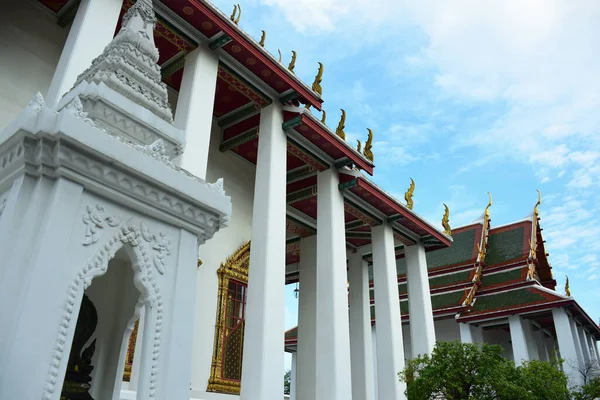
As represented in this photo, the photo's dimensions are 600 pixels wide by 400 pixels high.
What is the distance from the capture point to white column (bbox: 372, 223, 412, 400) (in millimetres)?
8883

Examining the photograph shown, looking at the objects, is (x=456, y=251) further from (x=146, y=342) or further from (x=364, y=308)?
(x=146, y=342)

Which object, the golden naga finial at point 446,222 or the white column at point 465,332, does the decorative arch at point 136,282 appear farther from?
the white column at point 465,332

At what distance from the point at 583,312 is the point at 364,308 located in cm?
846

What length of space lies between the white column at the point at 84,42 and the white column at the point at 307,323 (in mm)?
6781

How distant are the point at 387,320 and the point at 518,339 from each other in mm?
7086

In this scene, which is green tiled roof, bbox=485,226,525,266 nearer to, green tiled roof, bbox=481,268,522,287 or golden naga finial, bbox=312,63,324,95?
green tiled roof, bbox=481,268,522,287

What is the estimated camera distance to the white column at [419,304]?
33.5 feet

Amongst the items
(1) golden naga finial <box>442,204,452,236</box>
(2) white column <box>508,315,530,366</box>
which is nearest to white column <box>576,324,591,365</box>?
(2) white column <box>508,315,530,366</box>

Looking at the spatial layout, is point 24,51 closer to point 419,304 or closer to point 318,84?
point 318,84

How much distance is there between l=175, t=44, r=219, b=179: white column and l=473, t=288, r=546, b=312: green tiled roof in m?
12.0

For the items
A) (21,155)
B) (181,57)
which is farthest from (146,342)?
(181,57)


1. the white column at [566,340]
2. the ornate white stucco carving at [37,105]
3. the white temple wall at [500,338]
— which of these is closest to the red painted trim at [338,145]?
the ornate white stucco carving at [37,105]

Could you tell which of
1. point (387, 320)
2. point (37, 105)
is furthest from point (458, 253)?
point (37, 105)

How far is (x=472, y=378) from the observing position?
624cm
